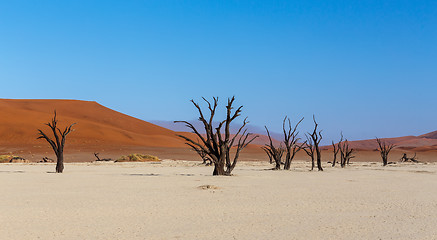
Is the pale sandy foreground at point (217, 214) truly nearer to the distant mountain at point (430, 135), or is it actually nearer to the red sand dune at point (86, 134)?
the red sand dune at point (86, 134)

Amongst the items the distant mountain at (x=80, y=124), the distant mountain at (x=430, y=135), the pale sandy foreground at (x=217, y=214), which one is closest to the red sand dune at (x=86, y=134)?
the distant mountain at (x=80, y=124)

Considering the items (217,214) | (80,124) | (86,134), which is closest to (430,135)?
(80,124)

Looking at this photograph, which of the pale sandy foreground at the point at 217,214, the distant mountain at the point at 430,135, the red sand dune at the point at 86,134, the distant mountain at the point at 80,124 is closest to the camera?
the pale sandy foreground at the point at 217,214

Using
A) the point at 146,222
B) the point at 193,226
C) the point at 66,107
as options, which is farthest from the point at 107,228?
the point at 66,107

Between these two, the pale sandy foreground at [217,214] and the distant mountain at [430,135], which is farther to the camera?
the distant mountain at [430,135]

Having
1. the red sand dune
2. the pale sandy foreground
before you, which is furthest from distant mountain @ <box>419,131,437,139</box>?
the pale sandy foreground

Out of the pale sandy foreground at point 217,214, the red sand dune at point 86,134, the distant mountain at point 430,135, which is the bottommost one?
the pale sandy foreground at point 217,214

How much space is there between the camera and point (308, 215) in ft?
30.1

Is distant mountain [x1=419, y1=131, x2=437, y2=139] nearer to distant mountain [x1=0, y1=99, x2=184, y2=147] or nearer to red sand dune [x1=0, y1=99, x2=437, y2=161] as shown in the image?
red sand dune [x1=0, y1=99, x2=437, y2=161]

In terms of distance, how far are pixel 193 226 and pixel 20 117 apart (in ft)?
298

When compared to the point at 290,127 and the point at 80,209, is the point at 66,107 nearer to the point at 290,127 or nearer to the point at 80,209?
the point at 290,127

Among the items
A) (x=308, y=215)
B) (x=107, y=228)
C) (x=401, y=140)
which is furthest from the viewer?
(x=401, y=140)

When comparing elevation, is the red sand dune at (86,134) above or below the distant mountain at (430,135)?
below

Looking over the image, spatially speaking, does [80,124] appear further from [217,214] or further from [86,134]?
[217,214]
